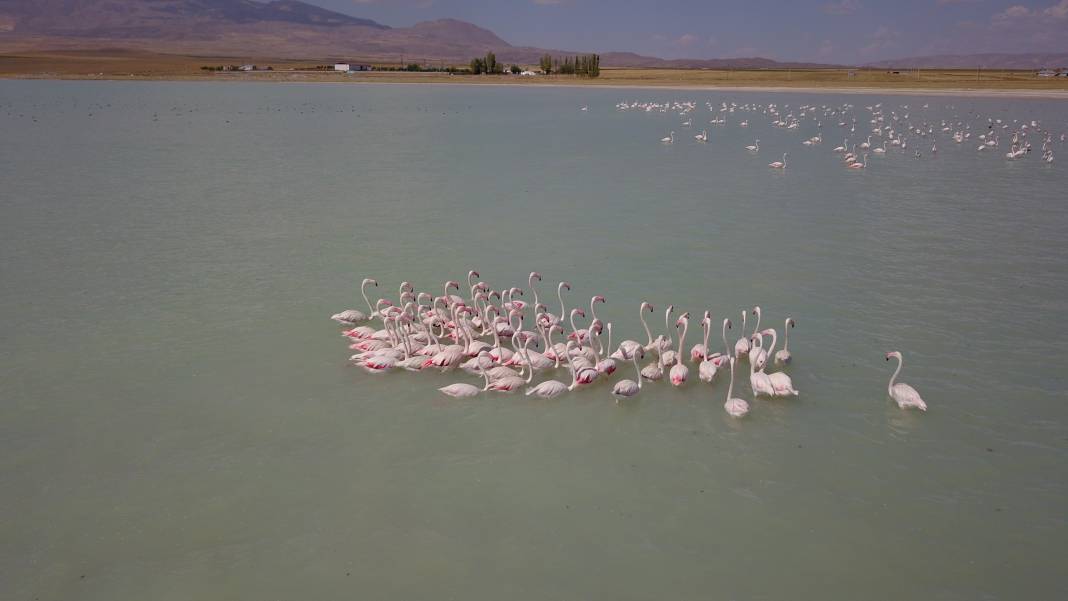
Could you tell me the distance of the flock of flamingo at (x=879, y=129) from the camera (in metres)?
29.5

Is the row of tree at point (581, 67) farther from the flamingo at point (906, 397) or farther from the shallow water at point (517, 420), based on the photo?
the flamingo at point (906, 397)

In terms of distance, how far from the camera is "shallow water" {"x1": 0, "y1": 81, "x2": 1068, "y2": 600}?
607 cm

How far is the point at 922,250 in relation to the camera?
14.6m

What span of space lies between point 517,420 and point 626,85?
3407 inches

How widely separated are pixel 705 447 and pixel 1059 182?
69.3 feet

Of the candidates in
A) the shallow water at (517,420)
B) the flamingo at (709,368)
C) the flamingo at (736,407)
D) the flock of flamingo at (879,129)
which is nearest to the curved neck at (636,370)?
the shallow water at (517,420)

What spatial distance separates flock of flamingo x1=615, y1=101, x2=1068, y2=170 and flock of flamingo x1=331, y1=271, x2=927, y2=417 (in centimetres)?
1845

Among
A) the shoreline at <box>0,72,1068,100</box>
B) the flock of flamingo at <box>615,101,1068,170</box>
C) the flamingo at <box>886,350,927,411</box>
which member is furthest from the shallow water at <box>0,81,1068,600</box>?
the shoreline at <box>0,72,1068,100</box>

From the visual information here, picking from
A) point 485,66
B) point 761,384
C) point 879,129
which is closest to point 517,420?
point 761,384

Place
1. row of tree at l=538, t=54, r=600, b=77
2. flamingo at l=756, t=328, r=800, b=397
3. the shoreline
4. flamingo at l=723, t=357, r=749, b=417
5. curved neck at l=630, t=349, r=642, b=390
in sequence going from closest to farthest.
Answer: flamingo at l=723, t=357, r=749, b=417
flamingo at l=756, t=328, r=800, b=397
curved neck at l=630, t=349, r=642, b=390
the shoreline
row of tree at l=538, t=54, r=600, b=77

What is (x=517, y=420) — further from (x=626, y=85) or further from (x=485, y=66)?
(x=485, y=66)

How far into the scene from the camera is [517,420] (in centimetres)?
823

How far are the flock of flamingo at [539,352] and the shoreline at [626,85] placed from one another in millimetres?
65579

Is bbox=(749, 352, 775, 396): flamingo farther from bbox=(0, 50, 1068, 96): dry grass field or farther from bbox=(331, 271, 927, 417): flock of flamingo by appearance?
bbox=(0, 50, 1068, 96): dry grass field
